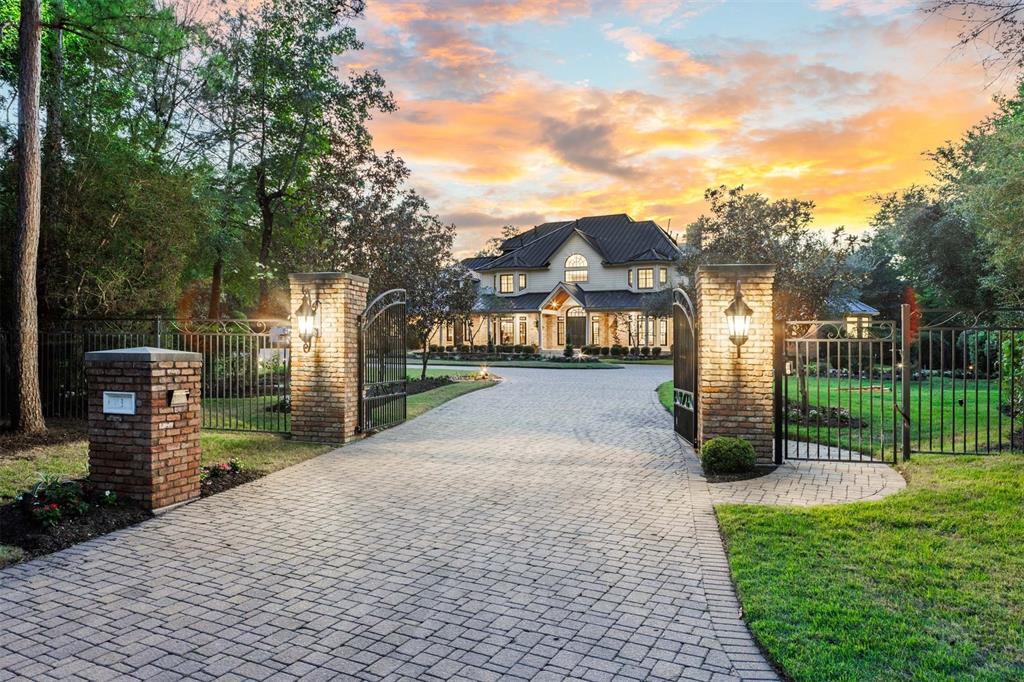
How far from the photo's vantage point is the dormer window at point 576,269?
143ft

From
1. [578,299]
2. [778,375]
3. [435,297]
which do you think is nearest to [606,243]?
[578,299]

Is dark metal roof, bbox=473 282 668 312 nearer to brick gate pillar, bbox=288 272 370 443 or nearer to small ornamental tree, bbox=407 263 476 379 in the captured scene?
small ornamental tree, bbox=407 263 476 379

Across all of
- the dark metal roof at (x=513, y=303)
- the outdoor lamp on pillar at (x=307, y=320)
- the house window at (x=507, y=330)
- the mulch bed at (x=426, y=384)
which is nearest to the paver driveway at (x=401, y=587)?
the outdoor lamp on pillar at (x=307, y=320)

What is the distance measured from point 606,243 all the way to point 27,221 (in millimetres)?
37086

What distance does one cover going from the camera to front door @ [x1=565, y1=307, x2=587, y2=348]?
42.9 meters

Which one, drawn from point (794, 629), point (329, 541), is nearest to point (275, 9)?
point (329, 541)

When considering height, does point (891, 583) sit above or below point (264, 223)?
below

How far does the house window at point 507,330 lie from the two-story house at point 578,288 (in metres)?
0.07

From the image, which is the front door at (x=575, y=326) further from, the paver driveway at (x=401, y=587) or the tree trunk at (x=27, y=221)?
the paver driveway at (x=401, y=587)

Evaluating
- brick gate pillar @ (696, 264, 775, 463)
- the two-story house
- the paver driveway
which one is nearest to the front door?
the two-story house

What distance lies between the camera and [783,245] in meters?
16.2

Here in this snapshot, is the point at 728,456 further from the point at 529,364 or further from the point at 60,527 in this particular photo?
the point at 529,364

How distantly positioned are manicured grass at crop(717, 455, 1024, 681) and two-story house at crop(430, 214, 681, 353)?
1256 inches

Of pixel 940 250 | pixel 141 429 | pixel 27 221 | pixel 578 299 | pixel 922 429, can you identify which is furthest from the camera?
pixel 578 299
